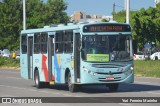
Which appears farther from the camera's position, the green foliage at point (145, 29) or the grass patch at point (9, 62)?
the grass patch at point (9, 62)

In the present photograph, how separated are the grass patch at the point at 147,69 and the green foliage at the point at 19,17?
27.0 meters

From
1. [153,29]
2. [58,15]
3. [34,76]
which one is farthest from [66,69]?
[58,15]

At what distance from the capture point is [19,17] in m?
72.4

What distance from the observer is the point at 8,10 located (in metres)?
72.6

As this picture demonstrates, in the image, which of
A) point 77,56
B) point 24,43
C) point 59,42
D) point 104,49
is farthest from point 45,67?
point 104,49

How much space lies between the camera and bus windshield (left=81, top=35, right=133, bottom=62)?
23.0 m

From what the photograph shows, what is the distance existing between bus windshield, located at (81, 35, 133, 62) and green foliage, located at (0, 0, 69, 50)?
47.8 metres

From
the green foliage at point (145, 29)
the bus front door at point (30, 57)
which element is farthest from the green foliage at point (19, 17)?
the bus front door at point (30, 57)

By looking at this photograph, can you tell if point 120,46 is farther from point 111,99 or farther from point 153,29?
point 153,29

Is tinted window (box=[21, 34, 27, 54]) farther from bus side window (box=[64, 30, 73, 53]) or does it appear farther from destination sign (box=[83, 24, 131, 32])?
destination sign (box=[83, 24, 131, 32])

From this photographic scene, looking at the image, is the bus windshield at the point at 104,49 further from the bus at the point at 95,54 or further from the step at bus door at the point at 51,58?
the step at bus door at the point at 51,58

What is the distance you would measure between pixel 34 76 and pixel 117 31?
697cm

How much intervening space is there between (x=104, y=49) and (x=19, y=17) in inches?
1976

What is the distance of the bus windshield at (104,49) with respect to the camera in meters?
23.0
